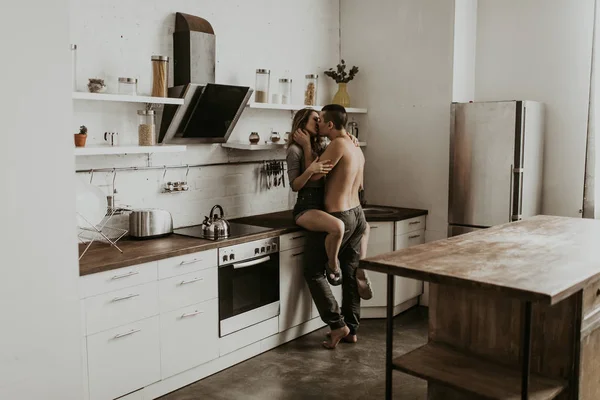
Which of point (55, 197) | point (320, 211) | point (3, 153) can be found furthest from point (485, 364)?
point (3, 153)

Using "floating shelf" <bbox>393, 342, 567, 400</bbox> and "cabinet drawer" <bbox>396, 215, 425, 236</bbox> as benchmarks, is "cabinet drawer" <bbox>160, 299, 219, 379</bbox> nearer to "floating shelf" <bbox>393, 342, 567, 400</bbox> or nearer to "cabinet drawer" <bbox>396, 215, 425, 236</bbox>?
"floating shelf" <bbox>393, 342, 567, 400</bbox>

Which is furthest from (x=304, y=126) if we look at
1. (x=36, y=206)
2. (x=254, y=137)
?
(x=36, y=206)

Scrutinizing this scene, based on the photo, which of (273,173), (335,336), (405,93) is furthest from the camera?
(405,93)

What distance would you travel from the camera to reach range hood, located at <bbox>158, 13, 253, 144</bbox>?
4359mm

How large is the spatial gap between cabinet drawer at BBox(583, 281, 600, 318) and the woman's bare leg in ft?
6.25

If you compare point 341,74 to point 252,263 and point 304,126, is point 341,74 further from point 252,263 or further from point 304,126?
point 252,263

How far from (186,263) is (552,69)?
3674 mm

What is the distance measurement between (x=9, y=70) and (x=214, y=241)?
5.98 feet

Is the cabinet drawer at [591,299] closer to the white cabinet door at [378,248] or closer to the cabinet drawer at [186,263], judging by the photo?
the cabinet drawer at [186,263]

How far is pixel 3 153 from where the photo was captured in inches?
103

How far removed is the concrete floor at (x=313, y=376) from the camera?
3873 millimetres

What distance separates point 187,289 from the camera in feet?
12.8

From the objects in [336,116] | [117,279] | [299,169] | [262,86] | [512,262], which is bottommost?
[117,279]

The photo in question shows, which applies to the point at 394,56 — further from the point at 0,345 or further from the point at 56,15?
the point at 0,345
